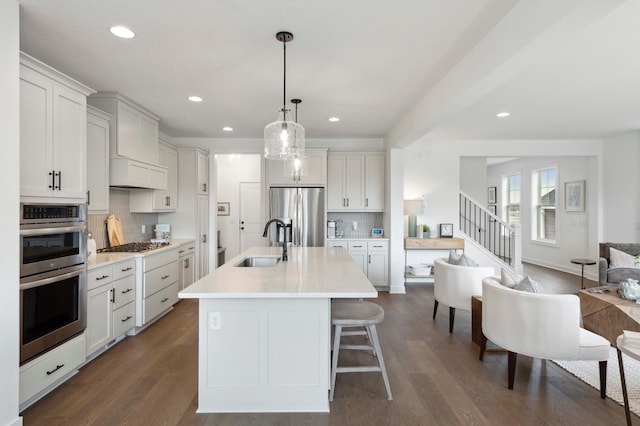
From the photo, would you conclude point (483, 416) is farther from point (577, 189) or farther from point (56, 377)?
point (577, 189)

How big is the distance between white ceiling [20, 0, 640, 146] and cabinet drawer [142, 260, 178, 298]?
6.61ft

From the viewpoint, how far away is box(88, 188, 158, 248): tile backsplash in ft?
13.1

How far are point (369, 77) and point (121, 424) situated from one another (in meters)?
3.39

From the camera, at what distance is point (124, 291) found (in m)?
3.44

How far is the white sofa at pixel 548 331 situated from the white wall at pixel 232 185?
20.2 ft

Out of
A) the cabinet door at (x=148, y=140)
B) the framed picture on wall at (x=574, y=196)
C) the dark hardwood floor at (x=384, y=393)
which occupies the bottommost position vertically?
the dark hardwood floor at (x=384, y=393)

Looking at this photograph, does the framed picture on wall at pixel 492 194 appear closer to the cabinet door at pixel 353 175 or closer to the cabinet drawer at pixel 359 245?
the cabinet door at pixel 353 175

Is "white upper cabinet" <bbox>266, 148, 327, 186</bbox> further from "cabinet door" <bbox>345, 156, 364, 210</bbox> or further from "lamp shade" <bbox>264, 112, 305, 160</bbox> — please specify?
"lamp shade" <bbox>264, 112, 305, 160</bbox>

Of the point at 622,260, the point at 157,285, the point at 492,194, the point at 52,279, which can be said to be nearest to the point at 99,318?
the point at 52,279

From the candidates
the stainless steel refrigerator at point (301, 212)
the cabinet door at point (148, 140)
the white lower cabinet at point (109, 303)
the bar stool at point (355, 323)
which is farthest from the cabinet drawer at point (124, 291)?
the stainless steel refrigerator at point (301, 212)

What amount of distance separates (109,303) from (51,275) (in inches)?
34.6

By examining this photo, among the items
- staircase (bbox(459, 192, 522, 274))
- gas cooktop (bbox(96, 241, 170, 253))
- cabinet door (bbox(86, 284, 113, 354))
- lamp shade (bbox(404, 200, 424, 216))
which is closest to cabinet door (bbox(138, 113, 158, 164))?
gas cooktop (bbox(96, 241, 170, 253))

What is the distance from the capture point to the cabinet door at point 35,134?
2.25 metres

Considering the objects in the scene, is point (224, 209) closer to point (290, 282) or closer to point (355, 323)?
point (290, 282)
